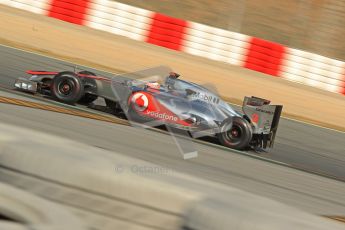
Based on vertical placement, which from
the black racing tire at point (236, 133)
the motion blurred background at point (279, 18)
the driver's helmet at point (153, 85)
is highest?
the motion blurred background at point (279, 18)

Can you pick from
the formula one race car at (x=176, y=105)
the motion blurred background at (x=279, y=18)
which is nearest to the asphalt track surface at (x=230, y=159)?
the formula one race car at (x=176, y=105)

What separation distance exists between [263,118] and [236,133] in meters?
0.48

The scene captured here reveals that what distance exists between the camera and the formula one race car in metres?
7.96

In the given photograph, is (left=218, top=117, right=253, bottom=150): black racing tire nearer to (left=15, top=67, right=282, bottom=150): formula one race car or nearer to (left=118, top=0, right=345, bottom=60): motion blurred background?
(left=15, top=67, right=282, bottom=150): formula one race car

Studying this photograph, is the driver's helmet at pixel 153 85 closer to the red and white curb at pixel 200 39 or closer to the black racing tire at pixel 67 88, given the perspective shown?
the black racing tire at pixel 67 88

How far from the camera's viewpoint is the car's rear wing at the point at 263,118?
820 cm

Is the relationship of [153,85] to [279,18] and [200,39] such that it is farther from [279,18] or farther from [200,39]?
[279,18]

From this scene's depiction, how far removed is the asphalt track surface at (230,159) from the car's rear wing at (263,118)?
258 millimetres

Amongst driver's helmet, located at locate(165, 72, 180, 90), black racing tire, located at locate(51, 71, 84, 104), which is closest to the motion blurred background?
driver's helmet, located at locate(165, 72, 180, 90)

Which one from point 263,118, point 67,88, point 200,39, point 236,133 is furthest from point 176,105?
point 200,39

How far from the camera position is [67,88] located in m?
8.28

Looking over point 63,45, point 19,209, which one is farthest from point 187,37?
point 19,209

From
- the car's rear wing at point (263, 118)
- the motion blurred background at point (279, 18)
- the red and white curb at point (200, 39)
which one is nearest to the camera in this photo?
the car's rear wing at point (263, 118)

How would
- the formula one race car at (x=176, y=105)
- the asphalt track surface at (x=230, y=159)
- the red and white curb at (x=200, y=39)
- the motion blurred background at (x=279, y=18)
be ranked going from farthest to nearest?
the motion blurred background at (x=279, y=18) → the red and white curb at (x=200, y=39) → the formula one race car at (x=176, y=105) → the asphalt track surface at (x=230, y=159)
